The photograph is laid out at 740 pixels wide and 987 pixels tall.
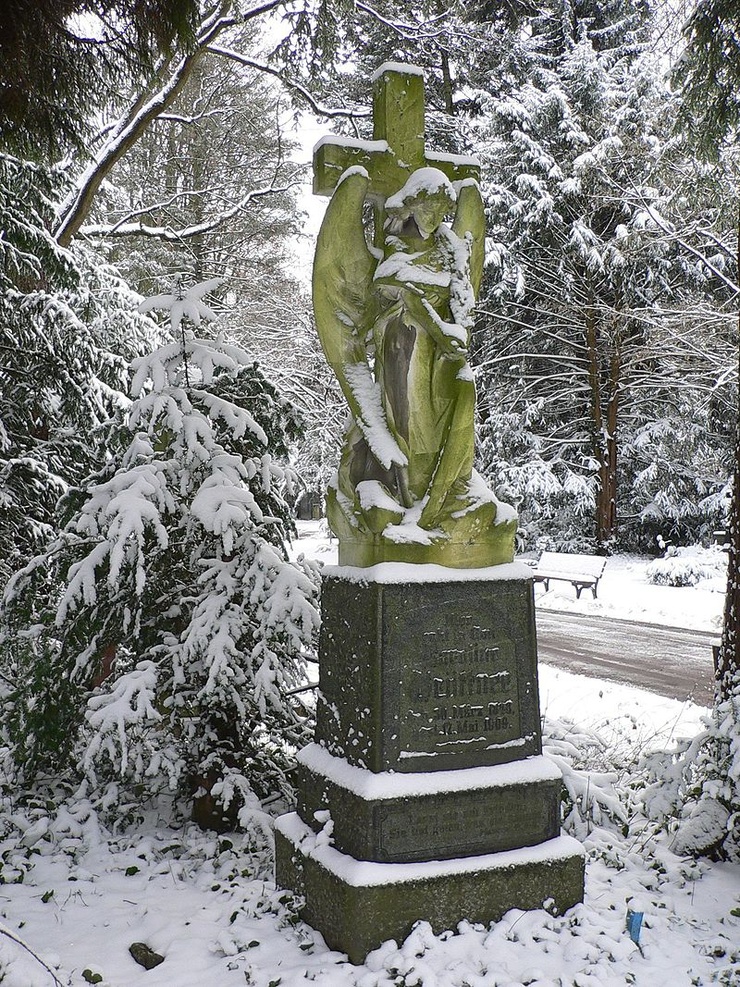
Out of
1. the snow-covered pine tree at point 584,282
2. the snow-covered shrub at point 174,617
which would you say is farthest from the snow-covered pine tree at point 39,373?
the snow-covered pine tree at point 584,282

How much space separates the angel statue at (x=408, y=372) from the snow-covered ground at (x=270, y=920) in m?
1.68

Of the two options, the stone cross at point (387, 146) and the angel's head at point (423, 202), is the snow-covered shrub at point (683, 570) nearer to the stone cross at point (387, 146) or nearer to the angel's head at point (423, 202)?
the stone cross at point (387, 146)

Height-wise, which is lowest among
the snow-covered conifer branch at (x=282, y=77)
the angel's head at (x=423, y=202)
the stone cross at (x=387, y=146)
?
the angel's head at (x=423, y=202)

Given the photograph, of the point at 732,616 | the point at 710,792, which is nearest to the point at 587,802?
the point at 710,792

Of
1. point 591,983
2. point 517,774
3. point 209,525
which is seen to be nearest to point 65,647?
point 209,525

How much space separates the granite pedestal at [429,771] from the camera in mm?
3557

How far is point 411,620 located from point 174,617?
2000mm

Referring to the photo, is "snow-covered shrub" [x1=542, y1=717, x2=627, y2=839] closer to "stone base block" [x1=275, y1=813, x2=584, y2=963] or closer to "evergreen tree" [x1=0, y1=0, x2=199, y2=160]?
"stone base block" [x1=275, y1=813, x2=584, y2=963]

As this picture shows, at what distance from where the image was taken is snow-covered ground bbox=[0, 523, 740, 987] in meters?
3.36

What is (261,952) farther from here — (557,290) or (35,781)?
(557,290)

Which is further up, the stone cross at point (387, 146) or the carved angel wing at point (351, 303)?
the stone cross at point (387, 146)

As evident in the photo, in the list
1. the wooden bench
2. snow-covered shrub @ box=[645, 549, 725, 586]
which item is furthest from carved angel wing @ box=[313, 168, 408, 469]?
snow-covered shrub @ box=[645, 549, 725, 586]

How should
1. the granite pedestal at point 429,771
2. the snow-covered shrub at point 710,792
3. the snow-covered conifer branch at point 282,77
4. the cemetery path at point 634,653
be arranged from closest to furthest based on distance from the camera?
the granite pedestal at point 429,771, the snow-covered shrub at point 710,792, the cemetery path at point 634,653, the snow-covered conifer branch at point 282,77

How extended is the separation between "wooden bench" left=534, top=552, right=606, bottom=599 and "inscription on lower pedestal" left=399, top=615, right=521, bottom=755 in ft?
43.4
